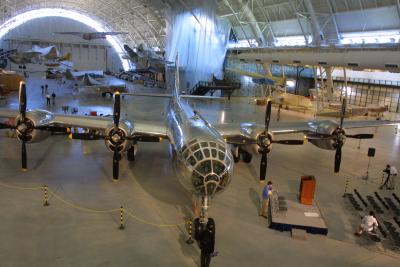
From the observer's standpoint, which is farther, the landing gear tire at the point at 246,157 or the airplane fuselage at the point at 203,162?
the landing gear tire at the point at 246,157

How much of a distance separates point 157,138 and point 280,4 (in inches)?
1357

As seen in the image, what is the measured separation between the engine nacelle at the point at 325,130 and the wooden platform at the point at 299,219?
4829 millimetres

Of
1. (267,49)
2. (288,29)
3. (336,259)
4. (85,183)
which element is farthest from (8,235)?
(288,29)

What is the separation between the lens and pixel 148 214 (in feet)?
39.9

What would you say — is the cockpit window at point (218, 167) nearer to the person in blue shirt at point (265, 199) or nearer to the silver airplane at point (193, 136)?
the silver airplane at point (193, 136)

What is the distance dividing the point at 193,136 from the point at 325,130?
8.98 m

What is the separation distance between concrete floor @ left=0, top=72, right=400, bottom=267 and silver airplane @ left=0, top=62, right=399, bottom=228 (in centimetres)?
133

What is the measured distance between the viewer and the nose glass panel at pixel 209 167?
31.4 feet

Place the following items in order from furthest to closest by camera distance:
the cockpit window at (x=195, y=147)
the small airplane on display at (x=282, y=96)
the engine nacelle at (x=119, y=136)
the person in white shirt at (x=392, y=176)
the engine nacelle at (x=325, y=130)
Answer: the small airplane on display at (x=282, y=96)
the engine nacelle at (x=325, y=130)
the person in white shirt at (x=392, y=176)
the engine nacelle at (x=119, y=136)
the cockpit window at (x=195, y=147)

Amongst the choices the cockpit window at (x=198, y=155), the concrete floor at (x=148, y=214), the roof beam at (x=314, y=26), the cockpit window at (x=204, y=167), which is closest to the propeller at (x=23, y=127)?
the concrete floor at (x=148, y=214)

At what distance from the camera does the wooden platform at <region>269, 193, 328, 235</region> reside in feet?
37.4

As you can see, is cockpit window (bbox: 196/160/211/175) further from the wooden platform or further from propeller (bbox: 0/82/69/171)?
propeller (bbox: 0/82/69/171)

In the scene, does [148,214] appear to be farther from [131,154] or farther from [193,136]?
[131,154]

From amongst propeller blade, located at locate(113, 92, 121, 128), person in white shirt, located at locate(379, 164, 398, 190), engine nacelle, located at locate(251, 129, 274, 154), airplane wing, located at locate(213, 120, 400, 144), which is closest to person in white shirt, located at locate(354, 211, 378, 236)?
engine nacelle, located at locate(251, 129, 274, 154)
